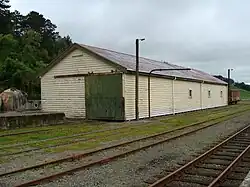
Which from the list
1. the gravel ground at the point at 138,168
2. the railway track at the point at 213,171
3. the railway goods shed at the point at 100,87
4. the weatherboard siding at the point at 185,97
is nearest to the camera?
the railway track at the point at 213,171

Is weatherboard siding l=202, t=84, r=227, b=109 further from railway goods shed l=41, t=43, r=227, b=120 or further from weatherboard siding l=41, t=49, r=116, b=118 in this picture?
weatherboard siding l=41, t=49, r=116, b=118

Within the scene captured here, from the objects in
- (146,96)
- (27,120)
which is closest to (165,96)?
(146,96)

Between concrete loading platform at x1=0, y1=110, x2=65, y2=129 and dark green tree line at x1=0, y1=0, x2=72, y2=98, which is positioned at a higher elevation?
dark green tree line at x1=0, y1=0, x2=72, y2=98

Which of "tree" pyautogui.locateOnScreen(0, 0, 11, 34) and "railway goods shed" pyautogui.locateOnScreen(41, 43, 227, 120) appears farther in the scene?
"tree" pyautogui.locateOnScreen(0, 0, 11, 34)

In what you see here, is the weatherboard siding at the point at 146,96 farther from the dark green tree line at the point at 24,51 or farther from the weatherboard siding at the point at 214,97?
the dark green tree line at the point at 24,51

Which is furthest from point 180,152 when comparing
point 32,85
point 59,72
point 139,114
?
point 32,85

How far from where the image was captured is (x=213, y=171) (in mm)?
8477

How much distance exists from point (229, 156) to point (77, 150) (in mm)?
4690

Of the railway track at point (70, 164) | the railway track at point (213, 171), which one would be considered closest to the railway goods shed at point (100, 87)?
the railway track at point (70, 164)

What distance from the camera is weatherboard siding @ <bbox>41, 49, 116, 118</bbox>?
25.2 meters

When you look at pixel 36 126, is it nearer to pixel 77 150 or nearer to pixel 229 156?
pixel 77 150

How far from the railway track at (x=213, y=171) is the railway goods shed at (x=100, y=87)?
1211 centimetres

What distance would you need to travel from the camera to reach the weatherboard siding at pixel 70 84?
25.2 metres

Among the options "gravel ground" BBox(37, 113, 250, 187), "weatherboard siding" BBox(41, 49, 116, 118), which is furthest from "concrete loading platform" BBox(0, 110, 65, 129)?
"gravel ground" BBox(37, 113, 250, 187)
